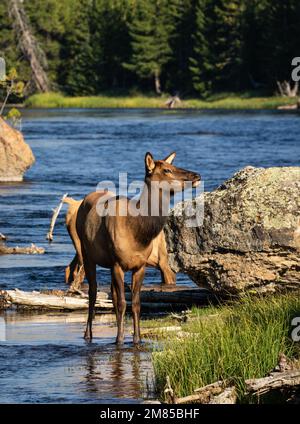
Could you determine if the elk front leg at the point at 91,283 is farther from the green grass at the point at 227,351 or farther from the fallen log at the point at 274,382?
the fallen log at the point at 274,382

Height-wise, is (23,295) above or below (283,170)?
below

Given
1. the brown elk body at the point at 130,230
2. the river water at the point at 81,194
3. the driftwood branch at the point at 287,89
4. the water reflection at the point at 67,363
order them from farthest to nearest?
the driftwood branch at the point at 287,89, the brown elk body at the point at 130,230, the river water at the point at 81,194, the water reflection at the point at 67,363

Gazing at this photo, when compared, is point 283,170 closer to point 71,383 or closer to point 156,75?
point 71,383

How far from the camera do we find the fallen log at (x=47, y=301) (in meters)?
14.6

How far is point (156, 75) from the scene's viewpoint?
119 meters

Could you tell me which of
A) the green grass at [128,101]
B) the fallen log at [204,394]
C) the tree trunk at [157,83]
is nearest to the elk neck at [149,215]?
the fallen log at [204,394]

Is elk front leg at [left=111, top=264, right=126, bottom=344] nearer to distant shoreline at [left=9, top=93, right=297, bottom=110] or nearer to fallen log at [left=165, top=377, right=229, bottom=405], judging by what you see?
fallen log at [left=165, top=377, right=229, bottom=405]

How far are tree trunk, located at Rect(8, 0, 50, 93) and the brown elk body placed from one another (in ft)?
272

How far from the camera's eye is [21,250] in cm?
2055

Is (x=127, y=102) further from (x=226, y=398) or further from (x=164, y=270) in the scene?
(x=226, y=398)

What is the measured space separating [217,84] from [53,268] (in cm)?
9692

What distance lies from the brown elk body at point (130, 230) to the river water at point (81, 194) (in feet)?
1.82

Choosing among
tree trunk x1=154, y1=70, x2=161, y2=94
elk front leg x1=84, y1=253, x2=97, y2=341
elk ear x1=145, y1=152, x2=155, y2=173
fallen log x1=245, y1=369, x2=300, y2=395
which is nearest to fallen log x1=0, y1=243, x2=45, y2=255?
elk front leg x1=84, y1=253, x2=97, y2=341
